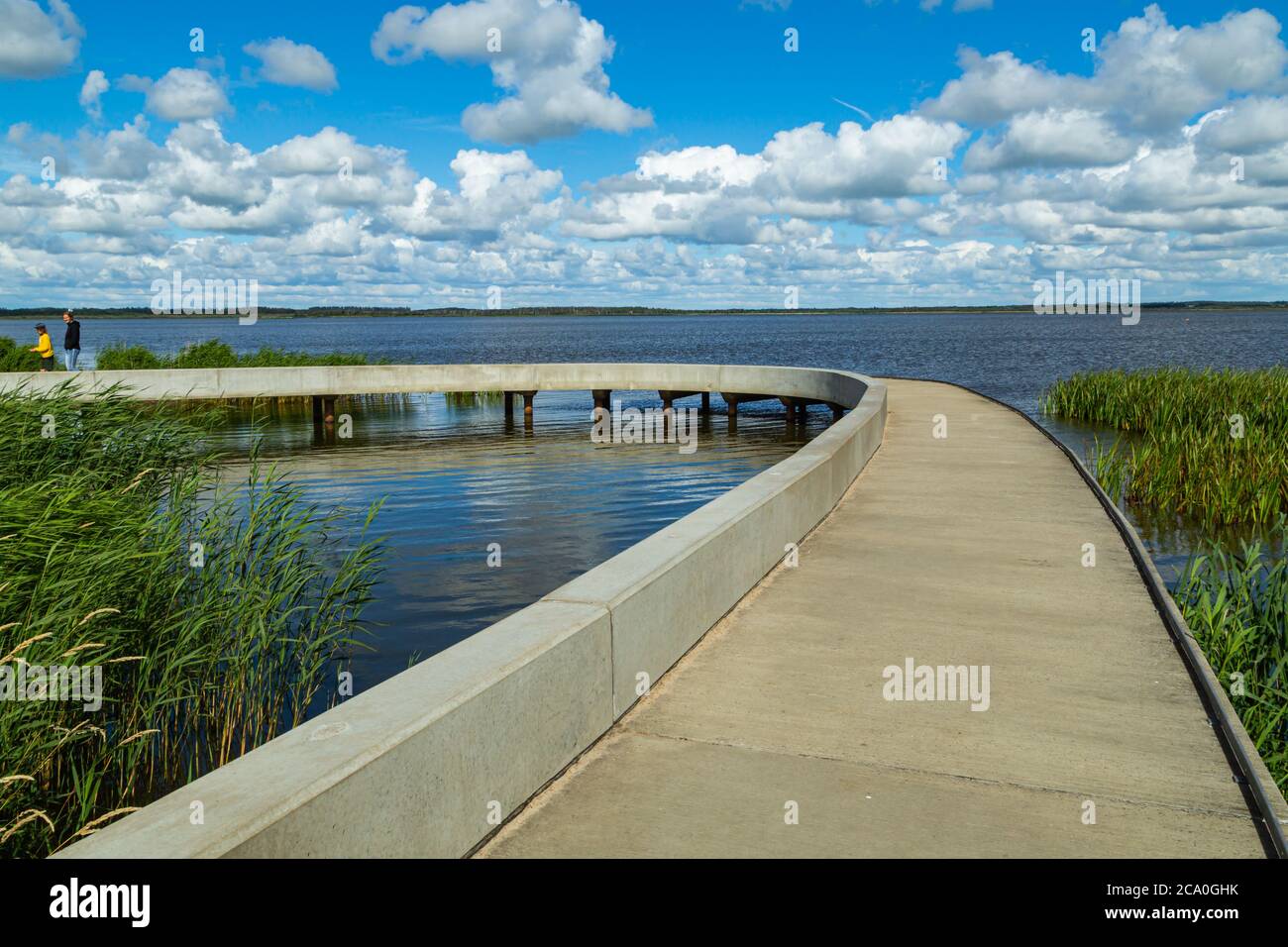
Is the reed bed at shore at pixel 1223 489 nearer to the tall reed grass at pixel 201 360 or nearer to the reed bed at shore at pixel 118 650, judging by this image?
the reed bed at shore at pixel 118 650

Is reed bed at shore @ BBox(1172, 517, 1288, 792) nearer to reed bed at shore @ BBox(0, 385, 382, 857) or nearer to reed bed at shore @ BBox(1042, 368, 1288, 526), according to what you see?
reed bed at shore @ BBox(1042, 368, 1288, 526)

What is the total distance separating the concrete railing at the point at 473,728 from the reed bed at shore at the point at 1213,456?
9.03 metres

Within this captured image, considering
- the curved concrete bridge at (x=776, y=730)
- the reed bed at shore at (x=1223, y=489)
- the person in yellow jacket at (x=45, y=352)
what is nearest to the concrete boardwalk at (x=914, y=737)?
the curved concrete bridge at (x=776, y=730)

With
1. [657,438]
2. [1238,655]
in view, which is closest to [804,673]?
[1238,655]

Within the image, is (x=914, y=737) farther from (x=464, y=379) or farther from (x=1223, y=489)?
(x=464, y=379)

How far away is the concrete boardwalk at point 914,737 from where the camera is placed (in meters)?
3.91

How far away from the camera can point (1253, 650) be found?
733 cm

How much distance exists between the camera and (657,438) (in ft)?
89.3

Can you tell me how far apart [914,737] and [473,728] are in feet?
7.34

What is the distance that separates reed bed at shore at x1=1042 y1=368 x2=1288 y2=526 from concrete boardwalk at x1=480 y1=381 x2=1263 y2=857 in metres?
6.64

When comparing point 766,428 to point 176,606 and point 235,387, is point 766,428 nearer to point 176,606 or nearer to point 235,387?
Result: point 235,387

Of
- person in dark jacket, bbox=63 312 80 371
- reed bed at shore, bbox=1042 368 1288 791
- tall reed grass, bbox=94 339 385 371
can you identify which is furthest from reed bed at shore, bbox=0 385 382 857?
tall reed grass, bbox=94 339 385 371

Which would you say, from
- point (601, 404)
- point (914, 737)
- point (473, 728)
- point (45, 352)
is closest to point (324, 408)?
point (45, 352)

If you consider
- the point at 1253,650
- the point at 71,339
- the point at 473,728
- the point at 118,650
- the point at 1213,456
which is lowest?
the point at 1253,650
